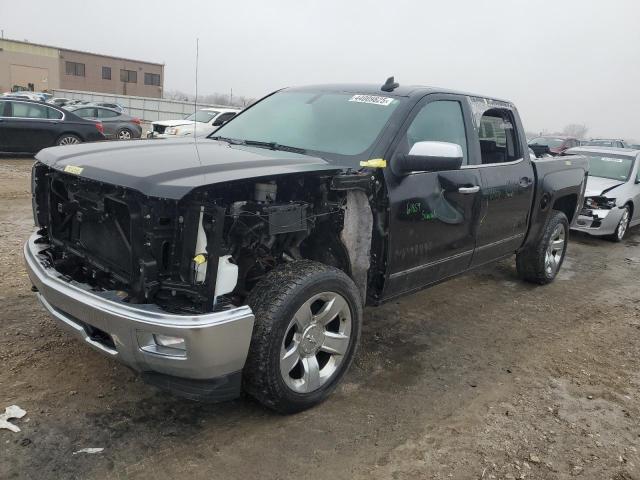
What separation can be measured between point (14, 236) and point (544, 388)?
18.7 ft

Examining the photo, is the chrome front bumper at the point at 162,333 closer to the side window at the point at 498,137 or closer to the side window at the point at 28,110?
the side window at the point at 498,137

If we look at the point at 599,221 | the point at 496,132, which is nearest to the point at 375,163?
the point at 496,132

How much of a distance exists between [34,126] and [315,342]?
38.7ft

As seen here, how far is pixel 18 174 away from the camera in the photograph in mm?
10523

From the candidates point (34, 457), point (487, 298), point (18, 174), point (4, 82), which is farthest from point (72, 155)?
point (4, 82)

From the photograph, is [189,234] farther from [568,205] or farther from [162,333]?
[568,205]

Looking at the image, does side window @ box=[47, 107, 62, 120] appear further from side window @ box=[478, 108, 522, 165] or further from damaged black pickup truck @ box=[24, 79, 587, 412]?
side window @ box=[478, 108, 522, 165]

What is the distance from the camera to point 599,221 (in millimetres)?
8484

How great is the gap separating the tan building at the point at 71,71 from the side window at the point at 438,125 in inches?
2309

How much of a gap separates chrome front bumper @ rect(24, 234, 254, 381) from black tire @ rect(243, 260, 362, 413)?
0.41 feet

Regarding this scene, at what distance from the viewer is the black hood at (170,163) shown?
2502mm

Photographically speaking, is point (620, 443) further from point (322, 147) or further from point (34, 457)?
point (34, 457)

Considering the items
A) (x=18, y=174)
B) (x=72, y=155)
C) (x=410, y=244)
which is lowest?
(x=18, y=174)

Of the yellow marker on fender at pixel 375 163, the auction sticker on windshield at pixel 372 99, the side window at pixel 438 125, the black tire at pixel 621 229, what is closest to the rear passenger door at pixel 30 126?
the auction sticker on windshield at pixel 372 99
